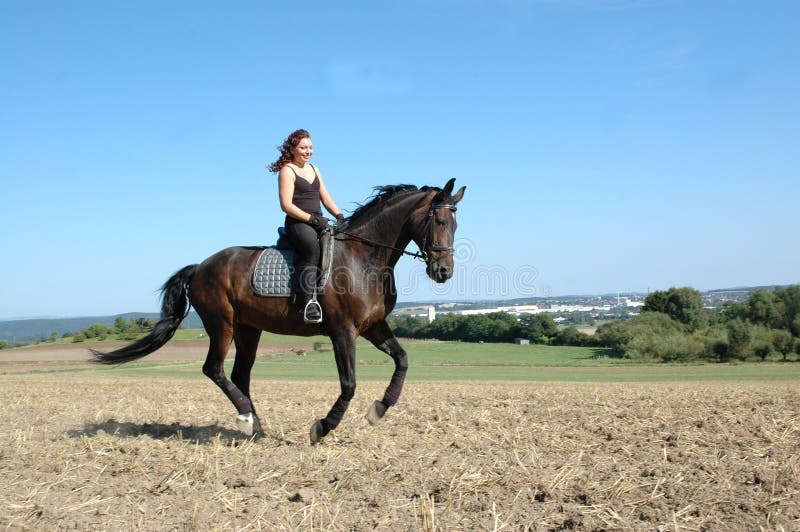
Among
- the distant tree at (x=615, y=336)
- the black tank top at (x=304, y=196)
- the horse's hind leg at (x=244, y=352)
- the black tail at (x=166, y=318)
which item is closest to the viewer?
the black tank top at (x=304, y=196)

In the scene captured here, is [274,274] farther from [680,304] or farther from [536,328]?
[680,304]

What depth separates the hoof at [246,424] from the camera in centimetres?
834

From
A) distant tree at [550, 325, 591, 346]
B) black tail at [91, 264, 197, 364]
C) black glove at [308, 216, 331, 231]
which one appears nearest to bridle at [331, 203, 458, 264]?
black glove at [308, 216, 331, 231]

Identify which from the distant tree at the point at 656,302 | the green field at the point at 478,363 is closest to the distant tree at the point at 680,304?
the distant tree at the point at 656,302

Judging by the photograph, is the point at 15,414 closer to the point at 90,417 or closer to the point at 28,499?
the point at 90,417

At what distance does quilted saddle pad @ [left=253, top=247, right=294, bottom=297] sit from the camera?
8.20 m

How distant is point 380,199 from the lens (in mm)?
8445

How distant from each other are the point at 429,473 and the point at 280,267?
356 cm

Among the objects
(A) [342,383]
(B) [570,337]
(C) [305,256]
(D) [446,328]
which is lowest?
(B) [570,337]

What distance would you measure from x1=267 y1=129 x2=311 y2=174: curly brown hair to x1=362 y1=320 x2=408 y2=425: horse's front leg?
2336 millimetres

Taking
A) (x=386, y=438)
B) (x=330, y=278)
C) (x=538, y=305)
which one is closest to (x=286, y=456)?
(x=386, y=438)

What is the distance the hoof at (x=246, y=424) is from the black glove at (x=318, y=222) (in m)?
2.51

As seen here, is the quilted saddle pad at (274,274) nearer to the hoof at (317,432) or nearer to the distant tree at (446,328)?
the hoof at (317,432)

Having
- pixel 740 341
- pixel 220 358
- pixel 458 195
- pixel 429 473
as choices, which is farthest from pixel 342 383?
pixel 740 341
